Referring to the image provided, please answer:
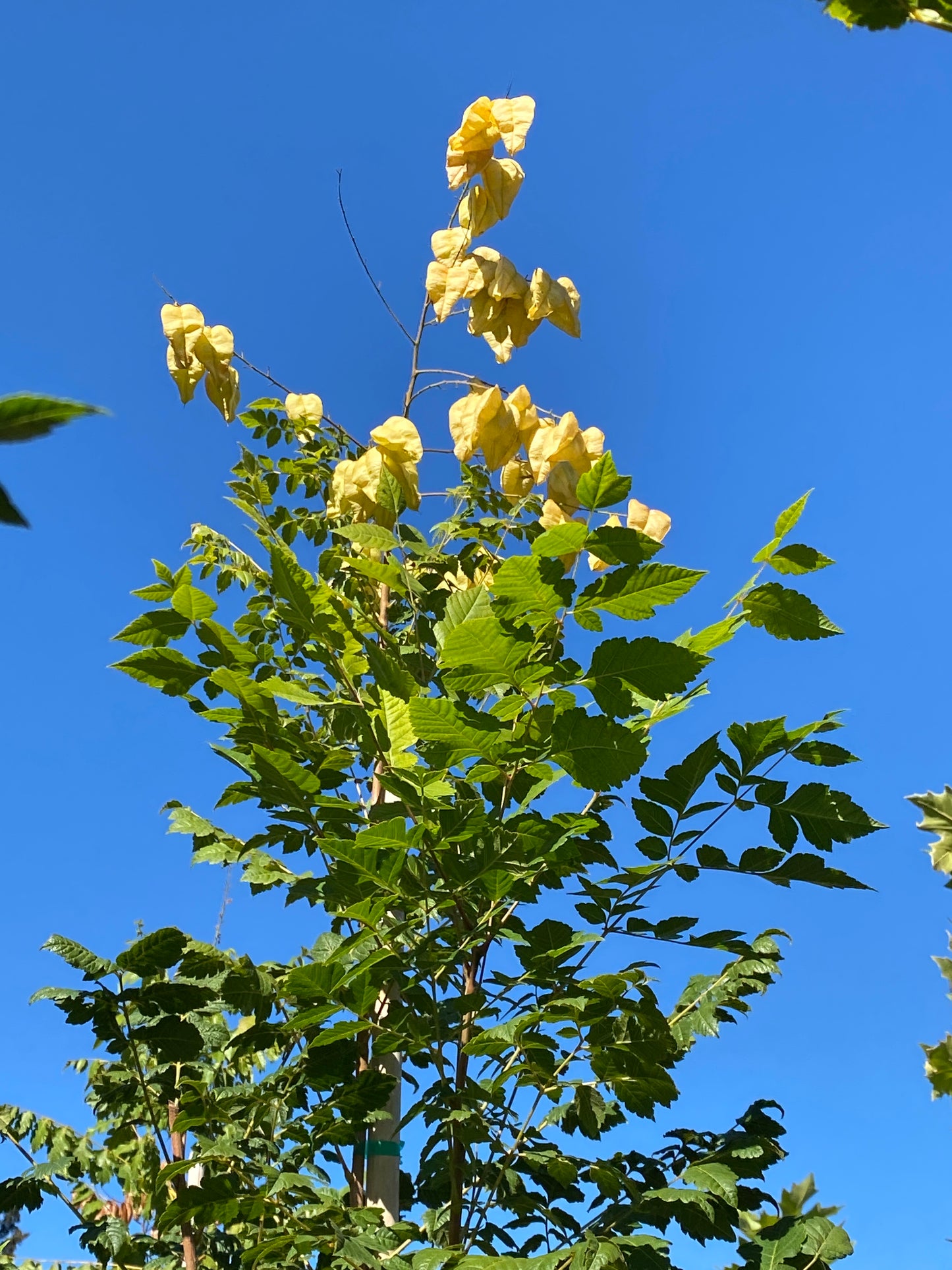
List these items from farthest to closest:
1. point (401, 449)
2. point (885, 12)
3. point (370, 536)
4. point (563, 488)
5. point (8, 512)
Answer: point (401, 449), point (563, 488), point (370, 536), point (885, 12), point (8, 512)

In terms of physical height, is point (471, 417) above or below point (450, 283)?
below

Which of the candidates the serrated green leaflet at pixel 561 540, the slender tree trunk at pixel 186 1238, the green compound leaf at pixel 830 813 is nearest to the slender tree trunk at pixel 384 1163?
the slender tree trunk at pixel 186 1238

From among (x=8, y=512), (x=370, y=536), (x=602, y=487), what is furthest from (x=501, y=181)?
(x=8, y=512)

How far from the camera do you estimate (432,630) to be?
1.84 metres

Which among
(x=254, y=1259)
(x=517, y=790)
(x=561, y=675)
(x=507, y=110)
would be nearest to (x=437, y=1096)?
(x=254, y=1259)

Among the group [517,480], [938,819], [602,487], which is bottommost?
A: [938,819]

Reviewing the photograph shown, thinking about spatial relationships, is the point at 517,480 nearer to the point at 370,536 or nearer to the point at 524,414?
the point at 524,414

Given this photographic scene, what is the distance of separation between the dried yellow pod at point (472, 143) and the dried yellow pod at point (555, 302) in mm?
266

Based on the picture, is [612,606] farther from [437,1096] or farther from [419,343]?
[419,343]

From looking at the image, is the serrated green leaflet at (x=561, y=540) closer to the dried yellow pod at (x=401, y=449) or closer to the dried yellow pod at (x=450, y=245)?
the dried yellow pod at (x=401, y=449)

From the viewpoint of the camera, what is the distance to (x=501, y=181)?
2227 mm

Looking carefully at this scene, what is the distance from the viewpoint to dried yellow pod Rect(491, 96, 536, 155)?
2.19 meters

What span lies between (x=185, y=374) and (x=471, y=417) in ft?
2.48

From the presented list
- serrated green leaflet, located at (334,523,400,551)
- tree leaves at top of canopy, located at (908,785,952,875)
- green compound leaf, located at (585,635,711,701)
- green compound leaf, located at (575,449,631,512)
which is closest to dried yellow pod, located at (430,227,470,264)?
serrated green leaflet, located at (334,523,400,551)
